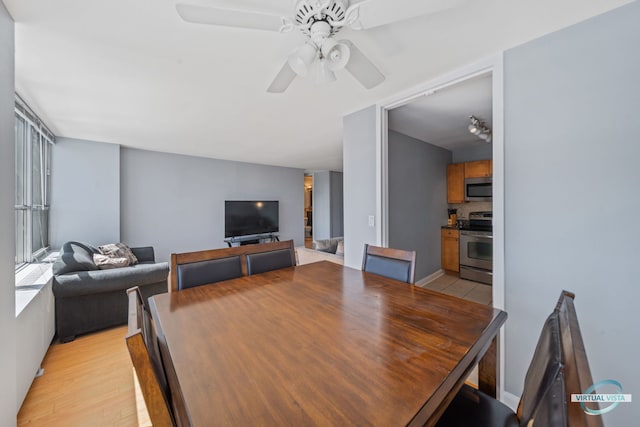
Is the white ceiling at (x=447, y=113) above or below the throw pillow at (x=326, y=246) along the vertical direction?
above

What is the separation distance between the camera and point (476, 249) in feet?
12.8

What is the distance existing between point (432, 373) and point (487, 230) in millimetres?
4090

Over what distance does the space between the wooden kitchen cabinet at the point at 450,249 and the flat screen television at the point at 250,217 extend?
3865 mm

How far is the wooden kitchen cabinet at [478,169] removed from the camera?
3.99 m

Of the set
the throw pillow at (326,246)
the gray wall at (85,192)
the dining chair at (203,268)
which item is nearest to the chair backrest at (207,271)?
the dining chair at (203,268)

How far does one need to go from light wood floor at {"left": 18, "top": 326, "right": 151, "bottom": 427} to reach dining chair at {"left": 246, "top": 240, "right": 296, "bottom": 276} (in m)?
1.12

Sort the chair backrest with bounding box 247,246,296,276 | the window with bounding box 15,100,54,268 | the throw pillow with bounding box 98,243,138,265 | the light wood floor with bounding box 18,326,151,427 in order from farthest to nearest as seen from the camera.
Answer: the throw pillow with bounding box 98,243,138,265 < the window with bounding box 15,100,54,268 < the chair backrest with bounding box 247,246,296,276 < the light wood floor with bounding box 18,326,151,427

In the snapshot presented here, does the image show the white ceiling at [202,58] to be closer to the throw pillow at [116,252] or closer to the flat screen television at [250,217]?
the throw pillow at [116,252]

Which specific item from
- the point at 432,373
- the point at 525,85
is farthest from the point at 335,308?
the point at 525,85

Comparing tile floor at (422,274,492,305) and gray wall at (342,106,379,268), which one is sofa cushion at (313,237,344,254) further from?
gray wall at (342,106,379,268)

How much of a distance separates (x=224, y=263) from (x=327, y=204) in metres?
5.80

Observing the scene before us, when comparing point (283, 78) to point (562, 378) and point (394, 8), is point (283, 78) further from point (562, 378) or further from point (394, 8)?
point (562, 378)

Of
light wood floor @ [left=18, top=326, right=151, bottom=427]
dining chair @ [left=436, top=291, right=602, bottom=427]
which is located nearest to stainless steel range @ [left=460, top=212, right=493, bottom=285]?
dining chair @ [left=436, top=291, right=602, bottom=427]

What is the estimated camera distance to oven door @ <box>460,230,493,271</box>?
148 inches
